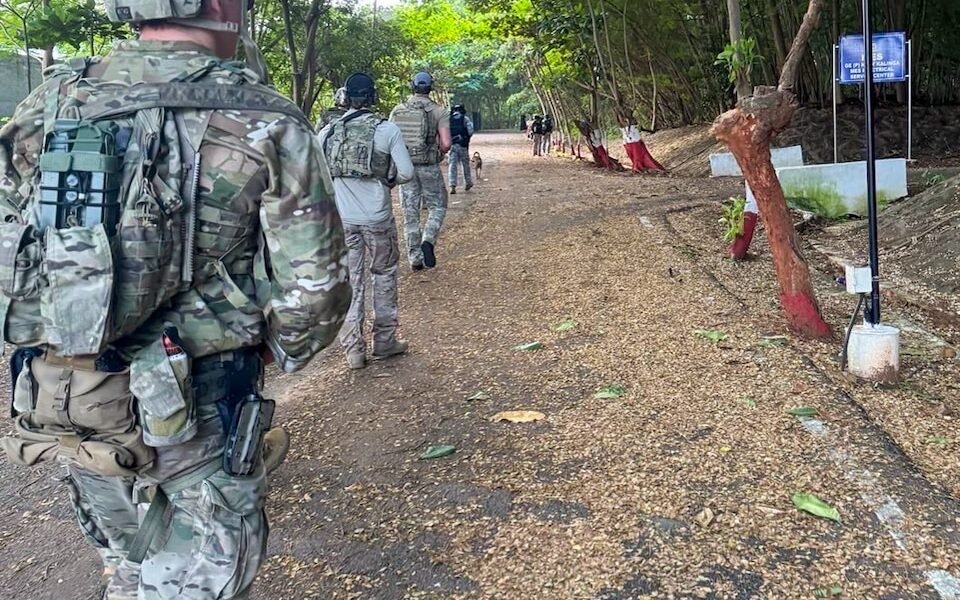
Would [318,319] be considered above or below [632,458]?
above

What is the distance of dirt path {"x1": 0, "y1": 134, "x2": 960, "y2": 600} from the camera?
289 centimetres

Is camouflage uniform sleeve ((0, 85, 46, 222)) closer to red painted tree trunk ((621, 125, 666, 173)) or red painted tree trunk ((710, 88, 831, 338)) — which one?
red painted tree trunk ((710, 88, 831, 338))

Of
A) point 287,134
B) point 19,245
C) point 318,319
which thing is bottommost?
point 318,319

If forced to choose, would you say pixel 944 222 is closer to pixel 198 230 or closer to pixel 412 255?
pixel 412 255

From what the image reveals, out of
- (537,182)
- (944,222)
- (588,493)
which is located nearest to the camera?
(588,493)

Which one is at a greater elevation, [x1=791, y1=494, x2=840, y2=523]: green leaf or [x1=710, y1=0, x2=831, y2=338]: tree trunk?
[x1=710, y1=0, x2=831, y2=338]: tree trunk

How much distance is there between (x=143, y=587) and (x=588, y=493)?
1.90m

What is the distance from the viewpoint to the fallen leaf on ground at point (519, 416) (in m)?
4.29

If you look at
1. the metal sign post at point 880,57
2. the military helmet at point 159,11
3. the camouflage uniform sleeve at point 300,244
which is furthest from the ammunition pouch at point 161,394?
the metal sign post at point 880,57

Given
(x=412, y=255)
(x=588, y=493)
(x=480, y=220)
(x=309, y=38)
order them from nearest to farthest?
(x=588, y=493)
(x=412, y=255)
(x=480, y=220)
(x=309, y=38)

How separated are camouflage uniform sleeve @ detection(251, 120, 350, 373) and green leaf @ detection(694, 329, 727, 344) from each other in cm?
387

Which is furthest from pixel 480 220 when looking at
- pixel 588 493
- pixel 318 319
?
pixel 318 319

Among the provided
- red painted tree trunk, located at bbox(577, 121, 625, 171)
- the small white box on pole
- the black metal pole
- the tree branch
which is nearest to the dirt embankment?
red painted tree trunk, located at bbox(577, 121, 625, 171)

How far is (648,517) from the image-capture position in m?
3.22
